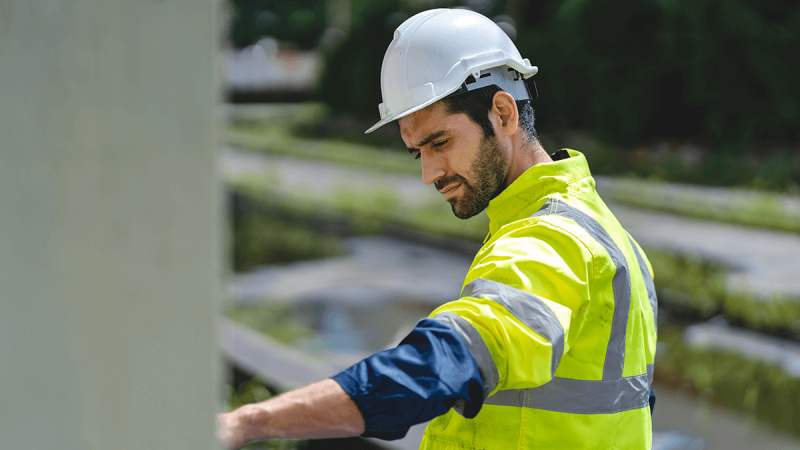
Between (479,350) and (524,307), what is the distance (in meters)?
0.12

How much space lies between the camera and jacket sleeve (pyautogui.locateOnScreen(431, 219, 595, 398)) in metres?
1.34

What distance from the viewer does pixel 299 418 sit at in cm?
133

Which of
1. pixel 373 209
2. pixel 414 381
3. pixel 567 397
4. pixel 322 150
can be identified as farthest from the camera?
pixel 322 150

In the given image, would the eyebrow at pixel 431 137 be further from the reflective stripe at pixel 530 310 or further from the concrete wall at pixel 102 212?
the concrete wall at pixel 102 212

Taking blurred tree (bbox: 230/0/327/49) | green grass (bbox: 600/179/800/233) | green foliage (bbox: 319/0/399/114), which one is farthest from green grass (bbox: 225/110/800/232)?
blurred tree (bbox: 230/0/327/49)

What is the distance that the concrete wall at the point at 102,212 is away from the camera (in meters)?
0.96

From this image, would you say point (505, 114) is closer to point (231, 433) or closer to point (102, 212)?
point (231, 433)

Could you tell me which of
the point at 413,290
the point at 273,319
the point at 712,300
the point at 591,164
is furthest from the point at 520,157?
the point at 591,164

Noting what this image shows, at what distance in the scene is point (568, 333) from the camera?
1.46 metres

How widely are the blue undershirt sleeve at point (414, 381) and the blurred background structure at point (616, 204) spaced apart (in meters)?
2.31

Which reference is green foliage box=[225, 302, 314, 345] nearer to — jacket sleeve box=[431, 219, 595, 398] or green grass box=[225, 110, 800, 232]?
jacket sleeve box=[431, 219, 595, 398]

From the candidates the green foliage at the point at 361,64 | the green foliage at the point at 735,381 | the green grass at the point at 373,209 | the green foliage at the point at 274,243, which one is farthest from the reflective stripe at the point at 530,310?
the green foliage at the point at 361,64

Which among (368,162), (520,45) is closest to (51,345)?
(368,162)

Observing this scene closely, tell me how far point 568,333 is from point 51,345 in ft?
2.95
